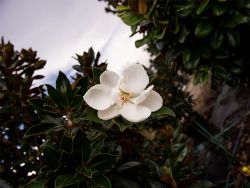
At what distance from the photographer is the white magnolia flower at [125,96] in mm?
838

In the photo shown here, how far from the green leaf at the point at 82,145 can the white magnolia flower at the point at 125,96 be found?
0.10m

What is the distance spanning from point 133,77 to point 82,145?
0.24 meters

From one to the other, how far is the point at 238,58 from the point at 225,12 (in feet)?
1.41

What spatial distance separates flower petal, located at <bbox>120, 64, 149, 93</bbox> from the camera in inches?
34.0

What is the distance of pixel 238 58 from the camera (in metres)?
2.06

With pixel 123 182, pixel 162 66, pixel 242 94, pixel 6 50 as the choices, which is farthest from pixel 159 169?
pixel 162 66

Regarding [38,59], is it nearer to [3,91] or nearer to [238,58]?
[3,91]

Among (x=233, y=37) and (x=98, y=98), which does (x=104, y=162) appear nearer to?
(x=98, y=98)

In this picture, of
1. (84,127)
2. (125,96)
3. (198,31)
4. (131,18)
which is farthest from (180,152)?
(131,18)

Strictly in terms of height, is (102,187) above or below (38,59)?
below

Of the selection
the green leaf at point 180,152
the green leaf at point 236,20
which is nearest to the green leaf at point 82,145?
the green leaf at point 180,152

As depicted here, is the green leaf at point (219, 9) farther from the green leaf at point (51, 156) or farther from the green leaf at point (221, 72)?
the green leaf at point (51, 156)

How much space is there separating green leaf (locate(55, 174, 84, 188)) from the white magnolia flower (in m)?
0.19

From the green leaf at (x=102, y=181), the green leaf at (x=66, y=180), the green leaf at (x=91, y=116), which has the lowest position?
the green leaf at (x=66, y=180)
